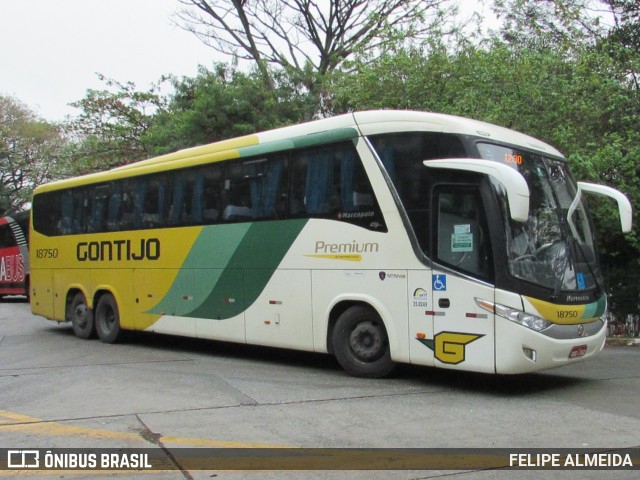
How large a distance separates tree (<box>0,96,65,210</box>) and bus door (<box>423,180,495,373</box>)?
37610mm

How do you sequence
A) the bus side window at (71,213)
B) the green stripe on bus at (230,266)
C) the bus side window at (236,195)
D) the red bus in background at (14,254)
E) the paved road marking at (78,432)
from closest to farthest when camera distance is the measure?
the paved road marking at (78,432) < the green stripe on bus at (230,266) < the bus side window at (236,195) < the bus side window at (71,213) < the red bus in background at (14,254)

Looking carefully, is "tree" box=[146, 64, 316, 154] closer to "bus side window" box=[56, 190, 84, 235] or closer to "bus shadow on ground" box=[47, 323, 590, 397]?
"bus side window" box=[56, 190, 84, 235]

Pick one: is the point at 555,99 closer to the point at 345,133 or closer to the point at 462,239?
the point at 345,133

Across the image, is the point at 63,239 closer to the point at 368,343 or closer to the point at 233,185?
the point at 233,185

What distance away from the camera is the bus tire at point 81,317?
544 inches

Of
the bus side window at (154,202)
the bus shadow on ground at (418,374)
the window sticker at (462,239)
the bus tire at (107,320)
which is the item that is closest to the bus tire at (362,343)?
the bus shadow on ground at (418,374)

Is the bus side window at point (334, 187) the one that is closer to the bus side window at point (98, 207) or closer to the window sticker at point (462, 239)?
the window sticker at point (462, 239)

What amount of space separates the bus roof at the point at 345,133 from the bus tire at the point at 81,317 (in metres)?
3.62

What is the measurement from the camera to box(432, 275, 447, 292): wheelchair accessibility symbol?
793cm

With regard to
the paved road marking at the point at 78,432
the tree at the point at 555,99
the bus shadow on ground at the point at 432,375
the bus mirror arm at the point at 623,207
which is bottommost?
the bus shadow on ground at the point at 432,375

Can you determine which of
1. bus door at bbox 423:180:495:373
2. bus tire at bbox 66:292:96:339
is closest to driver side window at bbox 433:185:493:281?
bus door at bbox 423:180:495:373

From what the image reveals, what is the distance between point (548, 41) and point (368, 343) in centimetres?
1328

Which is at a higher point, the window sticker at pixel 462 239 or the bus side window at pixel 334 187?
the bus side window at pixel 334 187

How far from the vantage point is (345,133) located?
9.03m
